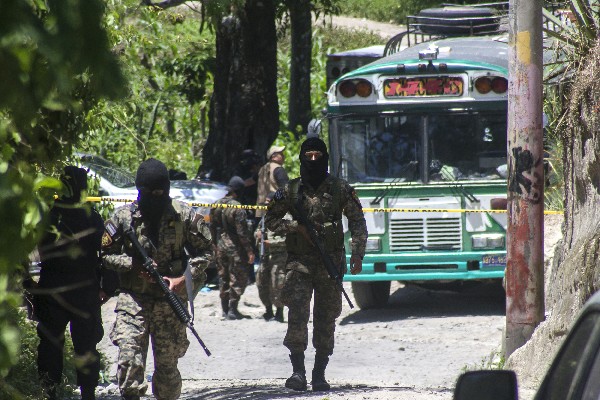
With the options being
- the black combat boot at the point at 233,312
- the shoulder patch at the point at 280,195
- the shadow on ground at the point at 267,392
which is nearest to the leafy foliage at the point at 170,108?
the black combat boot at the point at 233,312

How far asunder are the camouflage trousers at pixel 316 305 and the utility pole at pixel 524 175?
1.28m

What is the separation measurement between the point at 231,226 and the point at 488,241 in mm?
2763

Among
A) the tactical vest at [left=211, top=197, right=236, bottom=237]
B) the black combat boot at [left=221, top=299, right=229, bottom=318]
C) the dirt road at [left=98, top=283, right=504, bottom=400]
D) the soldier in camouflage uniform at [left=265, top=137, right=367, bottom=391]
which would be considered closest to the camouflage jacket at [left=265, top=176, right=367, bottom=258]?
the soldier in camouflage uniform at [left=265, top=137, right=367, bottom=391]

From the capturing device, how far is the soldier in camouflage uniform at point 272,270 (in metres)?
11.1

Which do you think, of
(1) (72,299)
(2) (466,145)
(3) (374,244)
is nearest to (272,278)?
(3) (374,244)

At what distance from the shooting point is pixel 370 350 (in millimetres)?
9633

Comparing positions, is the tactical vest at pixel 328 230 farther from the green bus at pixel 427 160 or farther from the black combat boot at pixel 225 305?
the black combat boot at pixel 225 305

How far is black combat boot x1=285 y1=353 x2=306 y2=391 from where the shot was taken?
25.0ft

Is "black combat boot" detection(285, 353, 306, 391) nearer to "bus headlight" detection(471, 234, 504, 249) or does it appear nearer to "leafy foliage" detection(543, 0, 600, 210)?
"leafy foliage" detection(543, 0, 600, 210)

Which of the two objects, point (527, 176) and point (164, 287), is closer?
point (164, 287)

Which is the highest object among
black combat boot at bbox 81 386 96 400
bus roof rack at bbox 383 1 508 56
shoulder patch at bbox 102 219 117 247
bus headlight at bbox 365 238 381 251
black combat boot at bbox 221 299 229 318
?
bus roof rack at bbox 383 1 508 56

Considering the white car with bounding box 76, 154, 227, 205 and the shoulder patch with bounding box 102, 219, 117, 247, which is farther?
the white car with bounding box 76, 154, 227, 205

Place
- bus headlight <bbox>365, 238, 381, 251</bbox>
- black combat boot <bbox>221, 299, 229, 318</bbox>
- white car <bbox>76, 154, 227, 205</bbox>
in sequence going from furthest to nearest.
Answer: white car <bbox>76, 154, 227, 205</bbox> → black combat boot <bbox>221, 299, 229, 318</bbox> → bus headlight <bbox>365, 238, 381, 251</bbox>

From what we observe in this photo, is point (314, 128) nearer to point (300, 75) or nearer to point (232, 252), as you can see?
point (232, 252)
